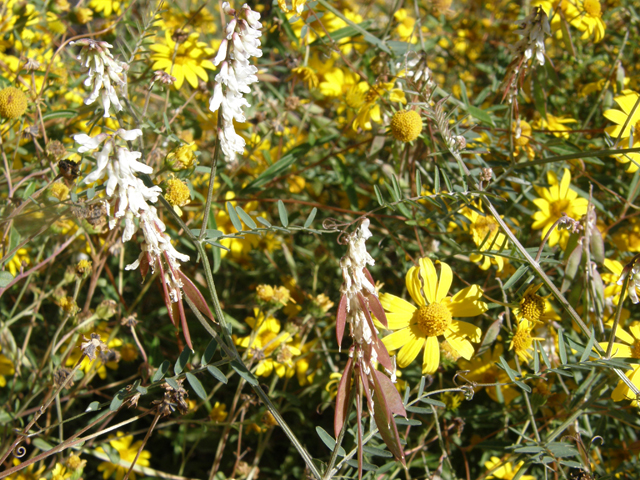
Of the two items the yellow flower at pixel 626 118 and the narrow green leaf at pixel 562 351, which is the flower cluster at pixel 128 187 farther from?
the yellow flower at pixel 626 118

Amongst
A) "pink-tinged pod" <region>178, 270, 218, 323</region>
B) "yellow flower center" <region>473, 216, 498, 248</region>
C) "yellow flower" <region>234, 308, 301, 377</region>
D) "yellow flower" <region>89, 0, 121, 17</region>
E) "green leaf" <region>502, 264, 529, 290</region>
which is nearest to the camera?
"pink-tinged pod" <region>178, 270, 218, 323</region>

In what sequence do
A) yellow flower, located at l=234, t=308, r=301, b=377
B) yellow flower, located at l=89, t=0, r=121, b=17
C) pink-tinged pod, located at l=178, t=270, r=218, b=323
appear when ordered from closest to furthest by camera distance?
pink-tinged pod, located at l=178, t=270, r=218, b=323 < yellow flower, located at l=234, t=308, r=301, b=377 < yellow flower, located at l=89, t=0, r=121, b=17

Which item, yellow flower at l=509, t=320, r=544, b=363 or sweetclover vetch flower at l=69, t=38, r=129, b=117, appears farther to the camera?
yellow flower at l=509, t=320, r=544, b=363

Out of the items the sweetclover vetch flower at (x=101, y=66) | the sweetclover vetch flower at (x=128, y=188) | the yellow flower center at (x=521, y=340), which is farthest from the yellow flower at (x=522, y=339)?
the sweetclover vetch flower at (x=101, y=66)

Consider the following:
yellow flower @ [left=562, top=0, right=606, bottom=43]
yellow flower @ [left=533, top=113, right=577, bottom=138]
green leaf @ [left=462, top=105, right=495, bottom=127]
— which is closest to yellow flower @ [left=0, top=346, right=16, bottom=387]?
green leaf @ [left=462, top=105, right=495, bottom=127]

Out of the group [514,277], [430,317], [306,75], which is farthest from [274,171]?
[514,277]

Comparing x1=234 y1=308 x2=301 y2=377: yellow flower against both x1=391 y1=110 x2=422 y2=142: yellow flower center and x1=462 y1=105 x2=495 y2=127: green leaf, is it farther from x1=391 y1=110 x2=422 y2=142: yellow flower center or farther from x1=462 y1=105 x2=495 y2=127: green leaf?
x1=462 y1=105 x2=495 y2=127: green leaf

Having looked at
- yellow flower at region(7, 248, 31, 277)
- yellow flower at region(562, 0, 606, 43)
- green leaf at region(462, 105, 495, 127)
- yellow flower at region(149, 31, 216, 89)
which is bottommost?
yellow flower at region(7, 248, 31, 277)

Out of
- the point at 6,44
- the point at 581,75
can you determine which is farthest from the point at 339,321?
the point at 581,75
